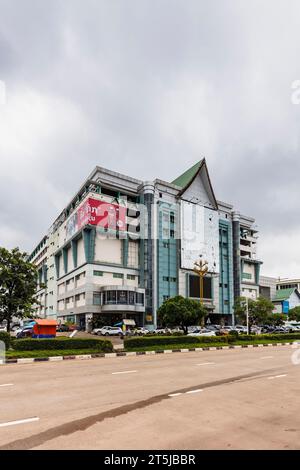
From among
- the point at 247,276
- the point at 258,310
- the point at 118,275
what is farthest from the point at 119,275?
the point at 247,276

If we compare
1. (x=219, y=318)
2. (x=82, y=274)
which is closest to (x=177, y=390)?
(x=82, y=274)

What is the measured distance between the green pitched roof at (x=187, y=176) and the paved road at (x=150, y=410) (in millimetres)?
66137

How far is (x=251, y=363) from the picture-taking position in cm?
1859

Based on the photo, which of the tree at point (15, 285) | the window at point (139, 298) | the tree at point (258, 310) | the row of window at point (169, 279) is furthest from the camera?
the row of window at point (169, 279)

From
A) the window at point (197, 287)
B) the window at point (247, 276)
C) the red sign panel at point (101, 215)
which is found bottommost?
the window at point (197, 287)

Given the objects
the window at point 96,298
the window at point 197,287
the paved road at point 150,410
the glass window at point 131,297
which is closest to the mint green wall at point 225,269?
the window at point 197,287

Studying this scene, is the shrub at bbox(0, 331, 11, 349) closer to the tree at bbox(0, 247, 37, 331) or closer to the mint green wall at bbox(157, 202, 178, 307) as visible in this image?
the tree at bbox(0, 247, 37, 331)

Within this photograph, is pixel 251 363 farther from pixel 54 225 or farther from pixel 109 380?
pixel 54 225

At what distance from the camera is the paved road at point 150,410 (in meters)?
6.27

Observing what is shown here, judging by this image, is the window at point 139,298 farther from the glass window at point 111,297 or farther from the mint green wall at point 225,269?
the mint green wall at point 225,269

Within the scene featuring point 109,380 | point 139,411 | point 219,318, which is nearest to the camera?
point 139,411

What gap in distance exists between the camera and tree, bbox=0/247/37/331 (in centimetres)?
3070

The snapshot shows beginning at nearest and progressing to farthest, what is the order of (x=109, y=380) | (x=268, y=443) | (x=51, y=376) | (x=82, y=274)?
(x=268, y=443)
(x=109, y=380)
(x=51, y=376)
(x=82, y=274)

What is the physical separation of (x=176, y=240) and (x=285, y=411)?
214 ft
